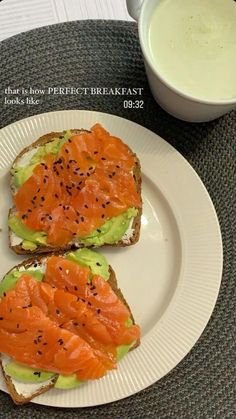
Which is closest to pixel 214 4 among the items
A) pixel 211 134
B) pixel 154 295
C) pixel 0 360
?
pixel 211 134

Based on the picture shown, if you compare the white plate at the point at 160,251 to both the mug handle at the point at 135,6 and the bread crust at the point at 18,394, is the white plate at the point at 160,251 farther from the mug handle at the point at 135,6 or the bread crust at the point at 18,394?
the mug handle at the point at 135,6

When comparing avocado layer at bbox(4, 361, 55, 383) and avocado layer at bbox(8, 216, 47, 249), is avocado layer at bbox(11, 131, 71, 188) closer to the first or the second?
avocado layer at bbox(8, 216, 47, 249)

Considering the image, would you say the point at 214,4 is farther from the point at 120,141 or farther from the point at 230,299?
the point at 230,299

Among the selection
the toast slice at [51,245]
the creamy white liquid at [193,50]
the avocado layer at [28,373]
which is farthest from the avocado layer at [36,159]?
the avocado layer at [28,373]

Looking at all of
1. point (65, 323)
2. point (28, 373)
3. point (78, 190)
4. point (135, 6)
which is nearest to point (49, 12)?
point (135, 6)

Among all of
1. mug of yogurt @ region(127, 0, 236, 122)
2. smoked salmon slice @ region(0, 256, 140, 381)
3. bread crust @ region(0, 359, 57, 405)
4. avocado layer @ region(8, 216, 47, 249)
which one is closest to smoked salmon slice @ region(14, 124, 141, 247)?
avocado layer @ region(8, 216, 47, 249)
